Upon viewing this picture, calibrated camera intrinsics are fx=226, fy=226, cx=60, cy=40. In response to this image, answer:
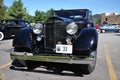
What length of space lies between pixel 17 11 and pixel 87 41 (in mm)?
38192

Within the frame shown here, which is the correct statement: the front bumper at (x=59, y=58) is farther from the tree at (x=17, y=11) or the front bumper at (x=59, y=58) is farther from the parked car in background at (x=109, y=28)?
the tree at (x=17, y=11)

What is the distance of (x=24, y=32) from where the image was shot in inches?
264

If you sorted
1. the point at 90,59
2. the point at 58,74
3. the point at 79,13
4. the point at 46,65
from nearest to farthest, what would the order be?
1. the point at 90,59
2. the point at 58,74
3. the point at 46,65
4. the point at 79,13

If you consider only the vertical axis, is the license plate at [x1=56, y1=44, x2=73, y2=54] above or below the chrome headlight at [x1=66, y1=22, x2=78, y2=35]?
below

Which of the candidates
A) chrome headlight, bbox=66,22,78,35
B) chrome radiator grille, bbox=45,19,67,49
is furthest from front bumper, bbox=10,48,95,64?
chrome headlight, bbox=66,22,78,35

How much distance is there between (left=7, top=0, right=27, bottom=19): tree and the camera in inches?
1668

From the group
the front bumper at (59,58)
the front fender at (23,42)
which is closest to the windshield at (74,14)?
the front fender at (23,42)

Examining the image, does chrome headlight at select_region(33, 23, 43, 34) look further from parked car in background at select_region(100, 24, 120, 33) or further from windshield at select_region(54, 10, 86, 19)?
parked car in background at select_region(100, 24, 120, 33)

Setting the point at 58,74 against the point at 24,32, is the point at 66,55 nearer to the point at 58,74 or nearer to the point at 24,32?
the point at 58,74

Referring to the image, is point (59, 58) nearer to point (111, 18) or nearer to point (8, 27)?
point (8, 27)

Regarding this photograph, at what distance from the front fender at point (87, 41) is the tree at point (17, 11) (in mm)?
37350

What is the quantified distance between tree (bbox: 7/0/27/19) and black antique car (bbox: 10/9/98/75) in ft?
119

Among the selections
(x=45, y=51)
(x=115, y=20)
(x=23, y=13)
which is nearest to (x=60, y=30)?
(x=45, y=51)

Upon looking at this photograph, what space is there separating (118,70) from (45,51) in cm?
211
